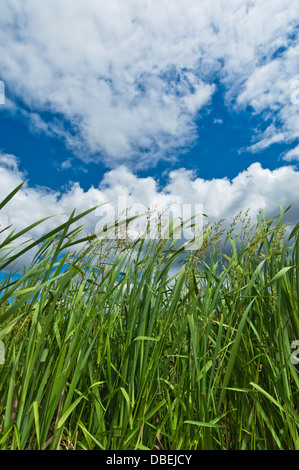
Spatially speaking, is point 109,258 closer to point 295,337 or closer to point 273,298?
point 273,298

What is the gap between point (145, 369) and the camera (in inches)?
61.0

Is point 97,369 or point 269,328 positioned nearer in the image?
point 97,369

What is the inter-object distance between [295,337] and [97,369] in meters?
1.16

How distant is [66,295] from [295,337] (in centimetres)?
140

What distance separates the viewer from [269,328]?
5.98 ft

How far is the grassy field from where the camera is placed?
4.59 ft

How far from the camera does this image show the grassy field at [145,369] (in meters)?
1.40

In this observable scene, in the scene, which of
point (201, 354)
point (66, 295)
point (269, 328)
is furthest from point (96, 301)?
point (269, 328)
